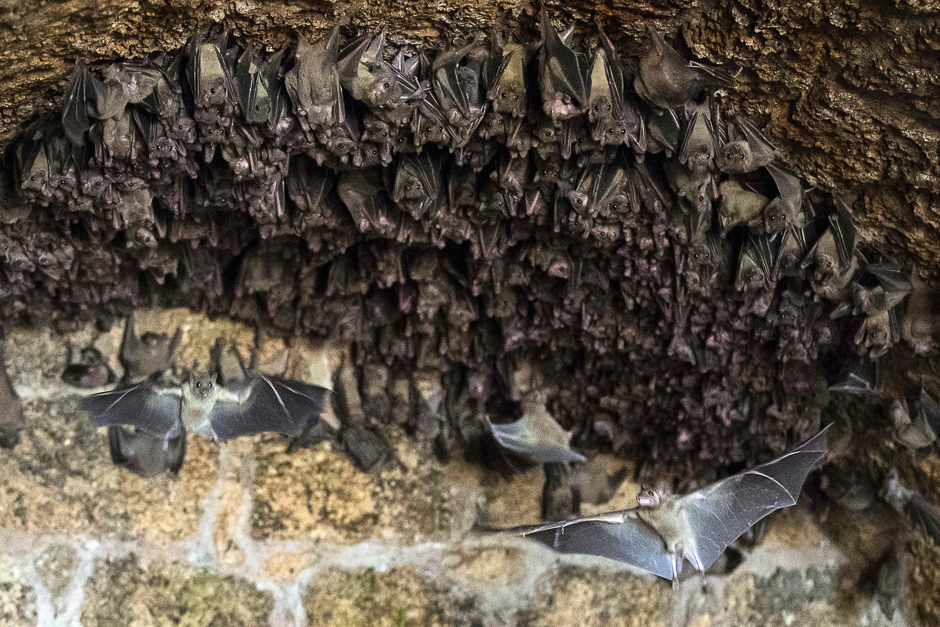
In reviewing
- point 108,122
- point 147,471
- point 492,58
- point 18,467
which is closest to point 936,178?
point 492,58

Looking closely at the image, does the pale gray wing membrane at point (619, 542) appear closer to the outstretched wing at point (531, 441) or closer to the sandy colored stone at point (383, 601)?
the outstretched wing at point (531, 441)

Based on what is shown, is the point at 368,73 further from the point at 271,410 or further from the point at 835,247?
the point at 835,247

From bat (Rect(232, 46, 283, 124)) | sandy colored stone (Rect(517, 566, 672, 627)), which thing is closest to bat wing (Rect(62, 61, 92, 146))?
bat (Rect(232, 46, 283, 124))

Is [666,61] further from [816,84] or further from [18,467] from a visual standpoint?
[18,467]

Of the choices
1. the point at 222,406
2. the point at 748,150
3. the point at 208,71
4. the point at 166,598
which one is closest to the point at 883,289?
the point at 748,150

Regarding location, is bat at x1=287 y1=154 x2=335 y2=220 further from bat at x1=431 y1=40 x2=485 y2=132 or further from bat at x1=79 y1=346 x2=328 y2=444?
bat at x1=79 y1=346 x2=328 y2=444
